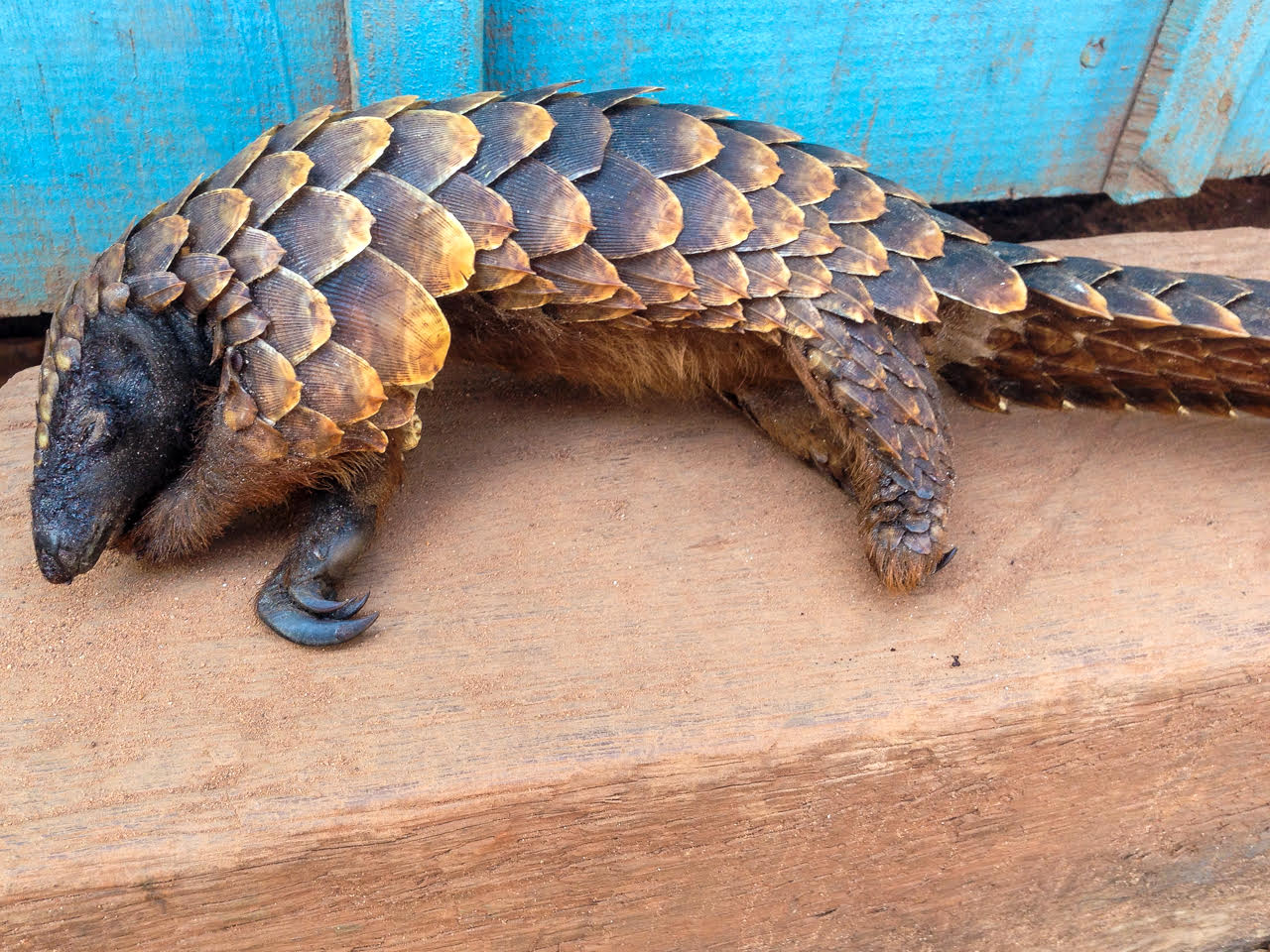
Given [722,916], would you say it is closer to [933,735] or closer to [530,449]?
[933,735]

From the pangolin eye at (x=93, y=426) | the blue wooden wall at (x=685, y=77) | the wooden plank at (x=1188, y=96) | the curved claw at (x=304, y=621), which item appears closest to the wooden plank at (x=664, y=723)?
the curved claw at (x=304, y=621)

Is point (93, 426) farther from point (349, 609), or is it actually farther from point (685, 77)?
point (685, 77)

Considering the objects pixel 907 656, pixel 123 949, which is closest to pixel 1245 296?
pixel 907 656

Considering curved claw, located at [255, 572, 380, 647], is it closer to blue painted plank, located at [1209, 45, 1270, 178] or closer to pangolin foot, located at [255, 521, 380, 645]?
Result: pangolin foot, located at [255, 521, 380, 645]

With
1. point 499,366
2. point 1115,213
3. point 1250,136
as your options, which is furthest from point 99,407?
point 1250,136

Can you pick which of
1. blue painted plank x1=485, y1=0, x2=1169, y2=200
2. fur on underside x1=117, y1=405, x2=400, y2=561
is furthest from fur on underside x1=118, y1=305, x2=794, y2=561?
blue painted plank x1=485, y1=0, x2=1169, y2=200

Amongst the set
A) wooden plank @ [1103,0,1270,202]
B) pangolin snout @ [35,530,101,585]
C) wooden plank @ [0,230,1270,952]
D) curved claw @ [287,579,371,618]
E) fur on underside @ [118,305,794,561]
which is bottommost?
wooden plank @ [0,230,1270,952]

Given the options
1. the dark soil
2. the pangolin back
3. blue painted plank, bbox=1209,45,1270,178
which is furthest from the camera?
the dark soil
